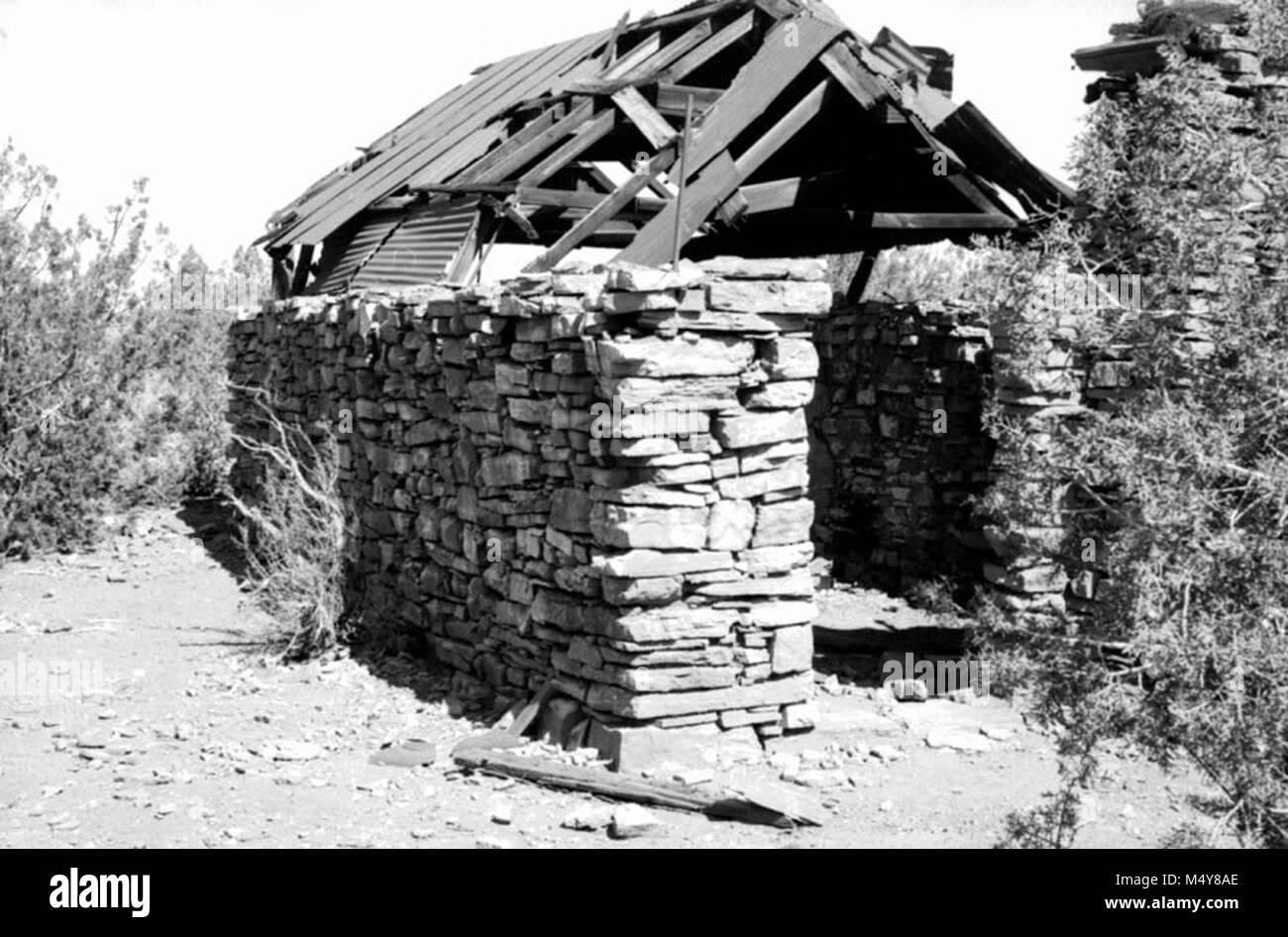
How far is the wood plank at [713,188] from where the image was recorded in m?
7.71

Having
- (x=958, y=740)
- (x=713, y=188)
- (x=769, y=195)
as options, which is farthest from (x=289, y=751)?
(x=769, y=195)

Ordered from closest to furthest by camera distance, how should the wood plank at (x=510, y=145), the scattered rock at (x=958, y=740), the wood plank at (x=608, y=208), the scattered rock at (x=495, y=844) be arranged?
the scattered rock at (x=495, y=844) → the scattered rock at (x=958, y=740) → the wood plank at (x=608, y=208) → the wood plank at (x=510, y=145)

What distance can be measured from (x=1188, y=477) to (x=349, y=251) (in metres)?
8.33

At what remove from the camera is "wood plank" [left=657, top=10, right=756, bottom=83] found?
9.34 metres

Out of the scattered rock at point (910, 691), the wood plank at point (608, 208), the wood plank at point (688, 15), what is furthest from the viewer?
the wood plank at point (688, 15)

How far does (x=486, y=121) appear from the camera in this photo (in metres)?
11.0

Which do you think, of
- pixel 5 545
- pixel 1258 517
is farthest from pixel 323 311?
pixel 1258 517

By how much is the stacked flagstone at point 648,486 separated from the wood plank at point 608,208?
2.07 ft

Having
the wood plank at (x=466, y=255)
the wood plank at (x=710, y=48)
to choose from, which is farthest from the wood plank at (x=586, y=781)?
the wood plank at (x=710, y=48)

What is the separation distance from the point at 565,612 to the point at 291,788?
1.52 meters

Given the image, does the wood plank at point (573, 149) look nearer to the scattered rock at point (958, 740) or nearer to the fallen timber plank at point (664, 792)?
the fallen timber plank at point (664, 792)

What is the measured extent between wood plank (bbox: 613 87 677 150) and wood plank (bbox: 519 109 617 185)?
13 centimetres

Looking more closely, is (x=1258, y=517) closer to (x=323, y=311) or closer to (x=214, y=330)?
(x=323, y=311)

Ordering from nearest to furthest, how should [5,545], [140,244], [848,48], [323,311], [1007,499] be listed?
[1007,499] < [848,48] < [323,311] < [5,545] < [140,244]
